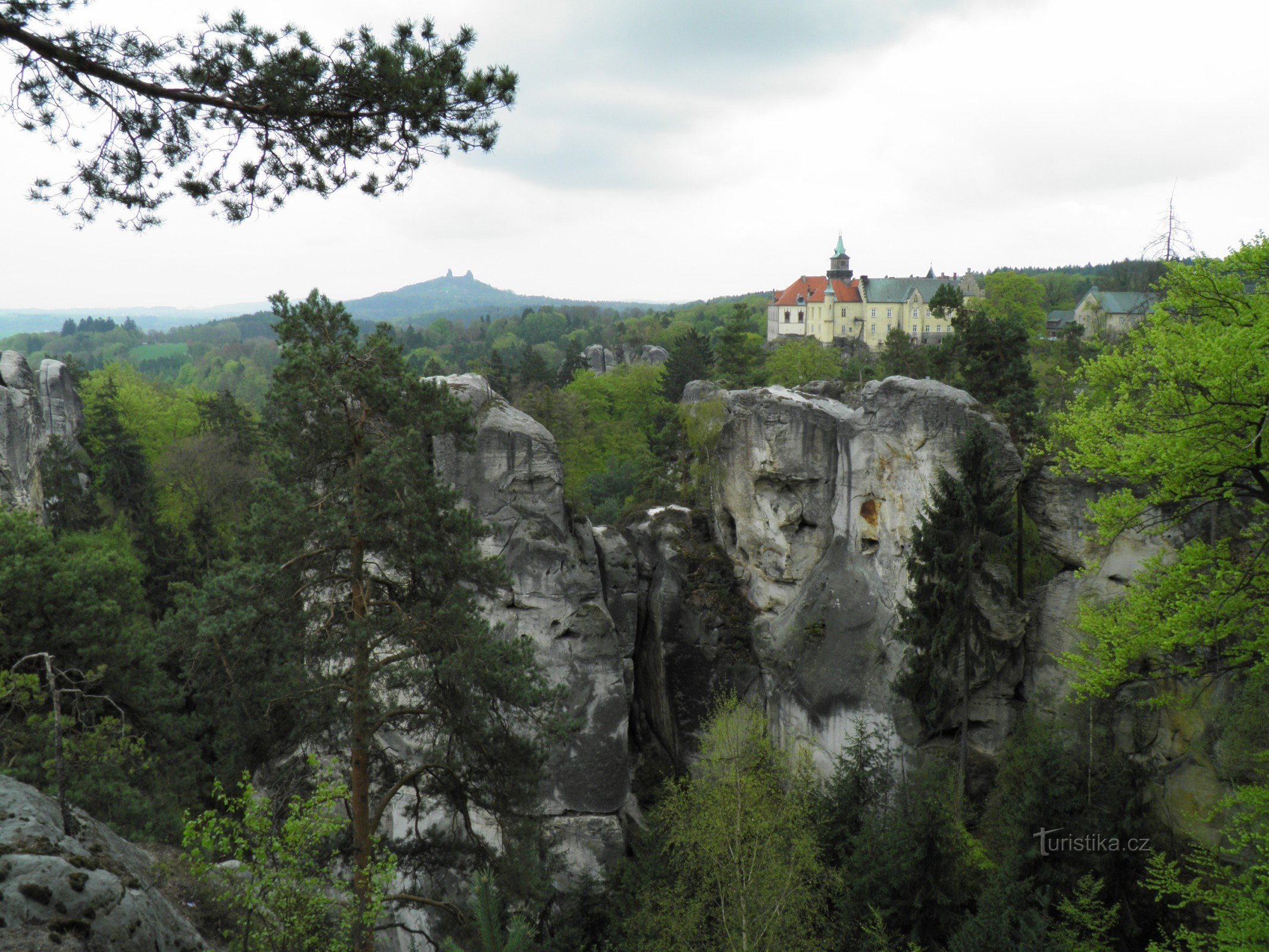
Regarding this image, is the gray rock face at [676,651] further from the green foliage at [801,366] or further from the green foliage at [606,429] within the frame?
the green foliage at [801,366]

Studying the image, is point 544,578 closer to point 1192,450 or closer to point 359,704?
point 359,704

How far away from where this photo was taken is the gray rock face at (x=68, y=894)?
5.14 metres

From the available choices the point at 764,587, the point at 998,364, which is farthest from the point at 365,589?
the point at 998,364

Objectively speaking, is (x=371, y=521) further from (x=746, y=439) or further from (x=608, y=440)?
(x=608, y=440)

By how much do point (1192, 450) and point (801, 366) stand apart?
30824 mm

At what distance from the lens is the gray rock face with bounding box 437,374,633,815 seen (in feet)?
64.5

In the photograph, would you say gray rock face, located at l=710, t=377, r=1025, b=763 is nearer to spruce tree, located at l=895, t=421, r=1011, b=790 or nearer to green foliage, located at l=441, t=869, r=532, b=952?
spruce tree, located at l=895, t=421, r=1011, b=790

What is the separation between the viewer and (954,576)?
17203mm

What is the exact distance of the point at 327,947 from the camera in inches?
283

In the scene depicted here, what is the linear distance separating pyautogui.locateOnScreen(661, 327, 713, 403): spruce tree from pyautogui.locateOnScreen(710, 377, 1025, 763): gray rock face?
18558 mm

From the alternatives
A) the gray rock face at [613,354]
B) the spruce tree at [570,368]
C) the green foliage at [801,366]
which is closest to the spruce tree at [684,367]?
the green foliage at [801,366]

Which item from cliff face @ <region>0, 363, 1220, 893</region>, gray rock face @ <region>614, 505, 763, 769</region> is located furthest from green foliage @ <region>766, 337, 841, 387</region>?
gray rock face @ <region>614, 505, 763, 769</region>

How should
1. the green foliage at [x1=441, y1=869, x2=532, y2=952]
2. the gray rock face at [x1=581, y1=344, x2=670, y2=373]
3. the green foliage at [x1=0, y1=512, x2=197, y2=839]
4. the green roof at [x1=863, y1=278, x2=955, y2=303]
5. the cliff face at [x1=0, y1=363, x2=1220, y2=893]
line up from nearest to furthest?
the green foliage at [x1=441, y1=869, x2=532, y2=952]
the green foliage at [x1=0, y1=512, x2=197, y2=839]
the cliff face at [x1=0, y1=363, x2=1220, y2=893]
the green roof at [x1=863, y1=278, x2=955, y2=303]
the gray rock face at [x1=581, y1=344, x2=670, y2=373]

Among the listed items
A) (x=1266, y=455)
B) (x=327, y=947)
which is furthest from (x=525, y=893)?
(x=1266, y=455)
